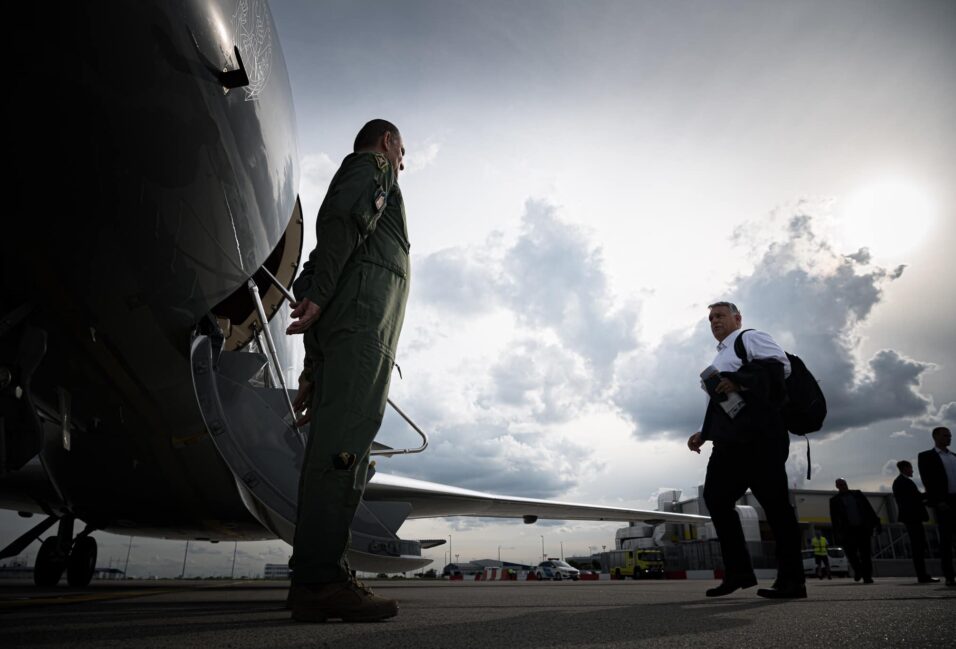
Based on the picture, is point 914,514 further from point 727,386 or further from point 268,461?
point 268,461

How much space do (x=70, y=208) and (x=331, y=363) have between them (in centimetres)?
156

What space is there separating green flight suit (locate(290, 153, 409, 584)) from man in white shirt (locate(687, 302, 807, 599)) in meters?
2.42

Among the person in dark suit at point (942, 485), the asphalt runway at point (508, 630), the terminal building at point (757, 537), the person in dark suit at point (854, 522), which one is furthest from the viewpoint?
the terminal building at point (757, 537)

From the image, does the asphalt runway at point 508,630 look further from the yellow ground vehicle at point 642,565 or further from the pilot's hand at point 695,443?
the yellow ground vehicle at point 642,565

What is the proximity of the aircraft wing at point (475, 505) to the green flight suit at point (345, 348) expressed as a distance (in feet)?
17.8

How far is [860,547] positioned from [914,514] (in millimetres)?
1436

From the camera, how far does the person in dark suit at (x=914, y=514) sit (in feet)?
20.5

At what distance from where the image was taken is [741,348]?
405 cm

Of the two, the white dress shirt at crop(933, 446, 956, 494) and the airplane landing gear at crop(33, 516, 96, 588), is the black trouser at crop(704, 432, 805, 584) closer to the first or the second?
the white dress shirt at crop(933, 446, 956, 494)

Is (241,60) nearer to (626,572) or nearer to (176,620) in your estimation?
(176,620)

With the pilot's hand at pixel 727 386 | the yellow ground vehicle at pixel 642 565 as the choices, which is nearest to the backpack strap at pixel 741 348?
the pilot's hand at pixel 727 386

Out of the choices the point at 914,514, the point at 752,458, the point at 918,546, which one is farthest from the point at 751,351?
the point at 918,546

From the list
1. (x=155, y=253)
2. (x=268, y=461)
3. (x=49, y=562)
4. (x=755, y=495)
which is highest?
(x=155, y=253)

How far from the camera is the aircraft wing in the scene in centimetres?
802
